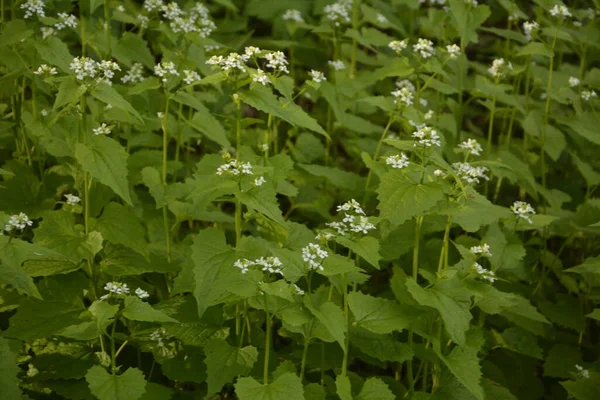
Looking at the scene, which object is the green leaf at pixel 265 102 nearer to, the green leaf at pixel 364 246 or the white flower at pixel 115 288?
the green leaf at pixel 364 246

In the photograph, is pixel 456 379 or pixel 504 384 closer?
pixel 456 379

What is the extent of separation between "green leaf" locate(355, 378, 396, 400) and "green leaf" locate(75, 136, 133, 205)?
54.2 inches

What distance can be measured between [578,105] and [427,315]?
2.29m

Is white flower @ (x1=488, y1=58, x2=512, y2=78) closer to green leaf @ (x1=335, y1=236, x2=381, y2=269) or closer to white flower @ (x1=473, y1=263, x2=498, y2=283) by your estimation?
white flower @ (x1=473, y1=263, x2=498, y2=283)

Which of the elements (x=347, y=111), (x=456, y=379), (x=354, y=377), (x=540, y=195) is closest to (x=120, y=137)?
(x=347, y=111)

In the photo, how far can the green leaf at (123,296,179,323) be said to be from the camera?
122 inches

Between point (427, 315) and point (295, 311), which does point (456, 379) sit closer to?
point (427, 315)

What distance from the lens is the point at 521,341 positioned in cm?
432

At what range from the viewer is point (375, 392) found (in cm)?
331

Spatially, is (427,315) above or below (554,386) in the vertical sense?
above

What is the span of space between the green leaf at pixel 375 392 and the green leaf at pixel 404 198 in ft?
2.42

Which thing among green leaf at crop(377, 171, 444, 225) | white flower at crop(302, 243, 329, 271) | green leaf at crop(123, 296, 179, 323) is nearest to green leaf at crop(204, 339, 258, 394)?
green leaf at crop(123, 296, 179, 323)

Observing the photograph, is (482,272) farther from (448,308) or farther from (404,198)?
(404,198)

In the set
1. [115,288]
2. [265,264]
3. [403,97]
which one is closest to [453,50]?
[403,97]
